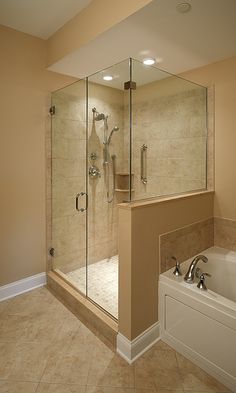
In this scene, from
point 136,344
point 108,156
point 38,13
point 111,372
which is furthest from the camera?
point 108,156

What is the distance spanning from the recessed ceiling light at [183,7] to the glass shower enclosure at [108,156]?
52cm

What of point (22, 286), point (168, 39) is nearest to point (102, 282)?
point (22, 286)

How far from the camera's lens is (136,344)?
1739mm

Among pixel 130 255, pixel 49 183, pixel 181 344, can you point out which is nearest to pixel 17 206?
pixel 49 183

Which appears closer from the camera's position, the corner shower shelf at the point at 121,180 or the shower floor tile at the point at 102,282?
the shower floor tile at the point at 102,282

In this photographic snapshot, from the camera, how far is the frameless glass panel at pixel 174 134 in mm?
2387

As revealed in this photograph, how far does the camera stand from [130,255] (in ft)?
5.55

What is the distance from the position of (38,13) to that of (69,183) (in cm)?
155

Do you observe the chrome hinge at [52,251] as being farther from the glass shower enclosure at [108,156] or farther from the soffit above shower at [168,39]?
the soffit above shower at [168,39]

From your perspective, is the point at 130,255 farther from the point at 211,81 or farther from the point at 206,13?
the point at 211,81

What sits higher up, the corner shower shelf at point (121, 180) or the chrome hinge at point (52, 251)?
the corner shower shelf at point (121, 180)

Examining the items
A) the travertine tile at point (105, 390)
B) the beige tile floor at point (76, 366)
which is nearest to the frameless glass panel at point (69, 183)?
the beige tile floor at point (76, 366)

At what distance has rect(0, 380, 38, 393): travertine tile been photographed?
58.2 inches

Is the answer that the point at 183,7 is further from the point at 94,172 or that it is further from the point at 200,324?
the point at 200,324
